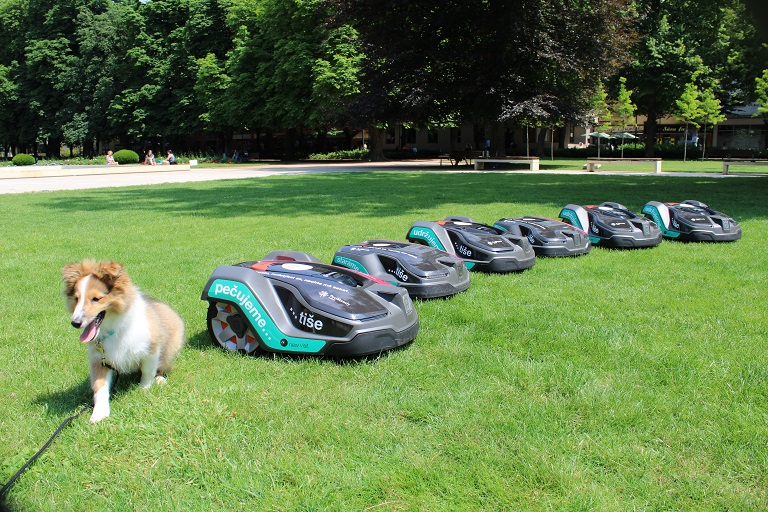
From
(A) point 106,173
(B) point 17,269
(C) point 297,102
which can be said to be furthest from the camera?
(C) point 297,102

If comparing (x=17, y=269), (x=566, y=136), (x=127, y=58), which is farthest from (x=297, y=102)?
(x=17, y=269)

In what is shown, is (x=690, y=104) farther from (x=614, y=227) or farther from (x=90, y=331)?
(x=90, y=331)

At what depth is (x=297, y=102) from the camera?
148 feet

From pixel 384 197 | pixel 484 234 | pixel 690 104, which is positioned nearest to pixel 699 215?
pixel 484 234

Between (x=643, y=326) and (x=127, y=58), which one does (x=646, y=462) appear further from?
(x=127, y=58)

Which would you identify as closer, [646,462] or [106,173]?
[646,462]

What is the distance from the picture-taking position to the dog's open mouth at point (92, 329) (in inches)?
128

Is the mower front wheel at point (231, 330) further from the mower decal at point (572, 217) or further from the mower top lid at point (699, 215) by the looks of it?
the mower top lid at point (699, 215)

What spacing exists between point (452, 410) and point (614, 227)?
6175 mm

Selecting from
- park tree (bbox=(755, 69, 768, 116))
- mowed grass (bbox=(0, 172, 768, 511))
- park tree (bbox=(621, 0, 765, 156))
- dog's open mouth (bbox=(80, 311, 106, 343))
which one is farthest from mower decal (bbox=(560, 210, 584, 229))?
park tree (bbox=(755, 69, 768, 116))

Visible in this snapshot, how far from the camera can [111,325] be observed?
3.46 meters

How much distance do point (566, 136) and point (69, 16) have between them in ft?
179

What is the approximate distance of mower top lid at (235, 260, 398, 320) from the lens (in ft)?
14.4

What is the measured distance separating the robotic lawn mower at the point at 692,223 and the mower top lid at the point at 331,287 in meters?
6.56
